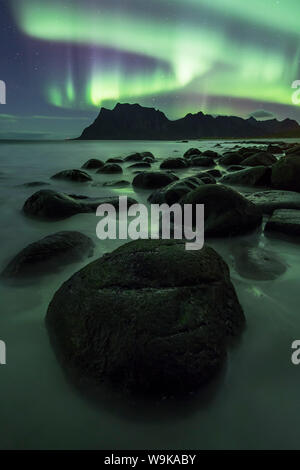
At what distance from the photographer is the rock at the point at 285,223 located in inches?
129

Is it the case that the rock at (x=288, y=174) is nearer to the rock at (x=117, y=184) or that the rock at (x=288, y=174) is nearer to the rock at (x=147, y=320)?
the rock at (x=117, y=184)

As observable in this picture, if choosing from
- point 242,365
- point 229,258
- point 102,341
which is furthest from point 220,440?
point 229,258

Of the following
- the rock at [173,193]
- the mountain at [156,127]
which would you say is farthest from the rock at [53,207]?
the mountain at [156,127]

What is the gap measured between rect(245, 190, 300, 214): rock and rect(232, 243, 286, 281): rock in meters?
1.30

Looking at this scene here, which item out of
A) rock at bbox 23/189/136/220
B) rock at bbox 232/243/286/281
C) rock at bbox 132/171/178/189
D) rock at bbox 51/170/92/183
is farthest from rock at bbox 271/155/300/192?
rock at bbox 51/170/92/183

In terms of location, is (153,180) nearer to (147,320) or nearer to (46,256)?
(46,256)

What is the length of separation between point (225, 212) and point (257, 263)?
0.90 metres

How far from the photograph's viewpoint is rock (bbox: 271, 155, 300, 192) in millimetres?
5759

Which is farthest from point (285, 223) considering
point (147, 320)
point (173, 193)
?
point (147, 320)

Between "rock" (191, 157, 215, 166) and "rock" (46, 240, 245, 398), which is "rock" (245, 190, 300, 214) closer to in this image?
"rock" (46, 240, 245, 398)

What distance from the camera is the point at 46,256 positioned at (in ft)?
8.70

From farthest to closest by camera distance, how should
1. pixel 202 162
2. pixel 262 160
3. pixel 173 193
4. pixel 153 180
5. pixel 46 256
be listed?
pixel 202 162, pixel 262 160, pixel 153 180, pixel 173 193, pixel 46 256

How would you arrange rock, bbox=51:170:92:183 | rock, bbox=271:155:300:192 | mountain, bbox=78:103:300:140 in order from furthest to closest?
mountain, bbox=78:103:300:140
rock, bbox=51:170:92:183
rock, bbox=271:155:300:192

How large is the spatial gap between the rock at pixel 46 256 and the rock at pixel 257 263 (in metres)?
1.43
